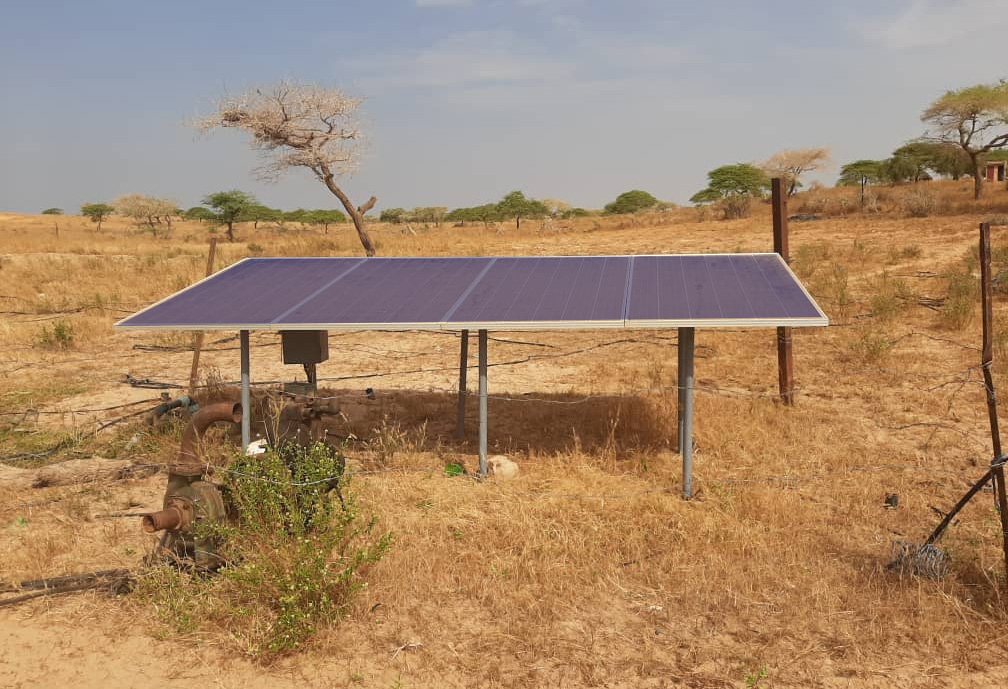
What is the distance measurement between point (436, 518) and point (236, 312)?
9.94 ft

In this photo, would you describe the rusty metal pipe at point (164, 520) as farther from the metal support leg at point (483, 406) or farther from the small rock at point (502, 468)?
the small rock at point (502, 468)

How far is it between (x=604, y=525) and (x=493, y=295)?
109 inches

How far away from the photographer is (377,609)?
5953mm

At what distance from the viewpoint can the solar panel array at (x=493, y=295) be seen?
7535 millimetres

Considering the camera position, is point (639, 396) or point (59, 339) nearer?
point (639, 396)

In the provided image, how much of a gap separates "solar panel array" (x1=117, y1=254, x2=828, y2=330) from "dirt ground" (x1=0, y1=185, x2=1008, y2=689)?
1.77 meters

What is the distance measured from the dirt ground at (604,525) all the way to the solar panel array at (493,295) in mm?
1767

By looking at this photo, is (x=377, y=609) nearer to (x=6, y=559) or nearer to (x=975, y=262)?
(x=6, y=559)

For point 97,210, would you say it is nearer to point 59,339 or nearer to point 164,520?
point 59,339

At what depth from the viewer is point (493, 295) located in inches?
337

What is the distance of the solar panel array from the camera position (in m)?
7.54

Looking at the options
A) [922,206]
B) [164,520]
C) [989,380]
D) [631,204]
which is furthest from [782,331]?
[631,204]

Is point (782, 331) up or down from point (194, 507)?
up

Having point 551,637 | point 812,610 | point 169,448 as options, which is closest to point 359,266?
point 169,448
